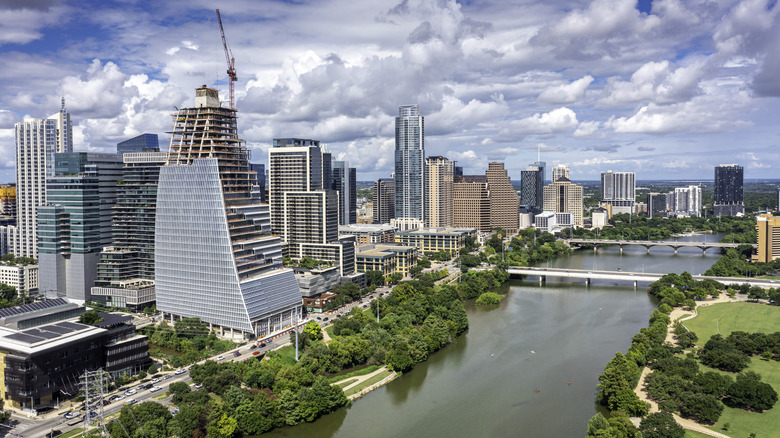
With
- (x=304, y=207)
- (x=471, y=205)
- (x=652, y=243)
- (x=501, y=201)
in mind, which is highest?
(x=501, y=201)

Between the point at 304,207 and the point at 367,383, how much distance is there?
51.5 meters

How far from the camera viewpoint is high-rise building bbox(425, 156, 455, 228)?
15700 centimetres

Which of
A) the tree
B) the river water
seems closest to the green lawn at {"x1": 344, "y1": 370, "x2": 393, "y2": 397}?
the river water

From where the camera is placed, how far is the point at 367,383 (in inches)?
2039

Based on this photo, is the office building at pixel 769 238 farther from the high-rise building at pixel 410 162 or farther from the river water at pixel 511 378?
the high-rise building at pixel 410 162

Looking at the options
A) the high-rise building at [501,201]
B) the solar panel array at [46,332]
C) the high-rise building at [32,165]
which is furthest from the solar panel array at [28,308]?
the high-rise building at [501,201]

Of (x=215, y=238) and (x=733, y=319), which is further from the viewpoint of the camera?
(x=733, y=319)

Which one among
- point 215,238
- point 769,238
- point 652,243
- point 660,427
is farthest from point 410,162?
point 660,427

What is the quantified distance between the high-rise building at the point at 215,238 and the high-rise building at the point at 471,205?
315 feet

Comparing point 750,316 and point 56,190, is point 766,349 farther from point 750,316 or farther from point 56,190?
point 56,190

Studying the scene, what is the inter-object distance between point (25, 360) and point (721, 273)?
335ft

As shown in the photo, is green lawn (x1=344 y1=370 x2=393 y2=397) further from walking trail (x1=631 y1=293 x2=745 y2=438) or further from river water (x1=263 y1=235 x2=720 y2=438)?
walking trail (x1=631 y1=293 x2=745 y2=438)

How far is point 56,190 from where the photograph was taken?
78.4 metres

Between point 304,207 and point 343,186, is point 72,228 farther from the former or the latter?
point 343,186
